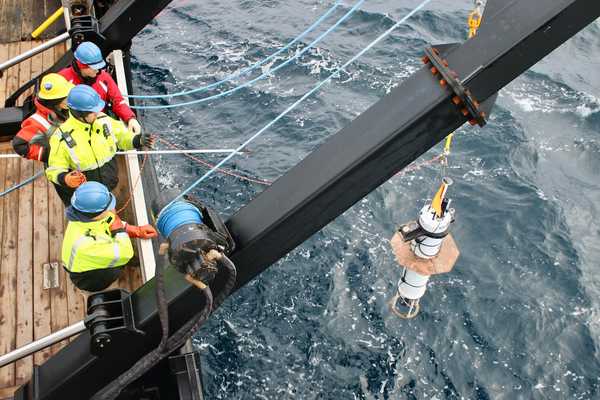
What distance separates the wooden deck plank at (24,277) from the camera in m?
6.13

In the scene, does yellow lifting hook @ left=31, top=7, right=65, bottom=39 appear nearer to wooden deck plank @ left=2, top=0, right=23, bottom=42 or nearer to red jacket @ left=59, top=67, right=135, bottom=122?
wooden deck plank @ left=2, top=0, right=23, bottom=42

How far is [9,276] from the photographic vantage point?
691 cm

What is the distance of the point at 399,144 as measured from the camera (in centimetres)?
402

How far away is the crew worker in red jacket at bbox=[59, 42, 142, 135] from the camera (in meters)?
7.72

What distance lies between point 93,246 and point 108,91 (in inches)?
130

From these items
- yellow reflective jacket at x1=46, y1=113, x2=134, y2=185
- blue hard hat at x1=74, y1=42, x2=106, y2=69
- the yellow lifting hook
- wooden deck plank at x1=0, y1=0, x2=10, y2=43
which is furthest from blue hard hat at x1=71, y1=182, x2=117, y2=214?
wooden deck plank at x1=0, y1=0, x2=10, y2=43

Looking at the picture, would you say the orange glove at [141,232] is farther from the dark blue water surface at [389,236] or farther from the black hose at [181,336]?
the dark blue water surface at [389,236]

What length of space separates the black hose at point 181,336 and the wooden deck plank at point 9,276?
2052 millimetres

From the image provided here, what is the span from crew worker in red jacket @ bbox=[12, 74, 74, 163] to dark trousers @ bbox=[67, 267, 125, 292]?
1733mm

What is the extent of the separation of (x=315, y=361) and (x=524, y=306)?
3547 mm

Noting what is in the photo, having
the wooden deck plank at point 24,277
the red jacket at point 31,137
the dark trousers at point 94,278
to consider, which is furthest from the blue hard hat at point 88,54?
the dark trousers at point 94,278

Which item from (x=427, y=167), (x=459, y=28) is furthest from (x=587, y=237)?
(x=459, y=28)

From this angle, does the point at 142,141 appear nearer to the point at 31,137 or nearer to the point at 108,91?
the point at 31,137

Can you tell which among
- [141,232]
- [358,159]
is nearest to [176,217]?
[358,159]
